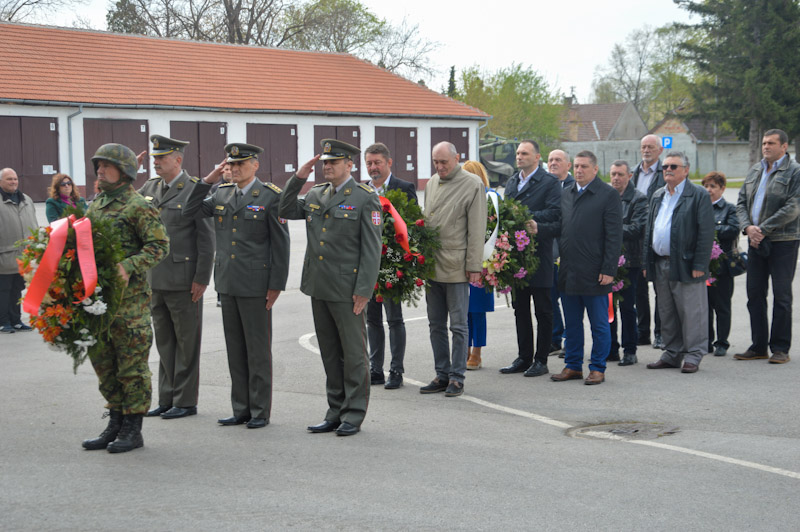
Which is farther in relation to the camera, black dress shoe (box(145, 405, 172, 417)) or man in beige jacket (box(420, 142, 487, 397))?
man in beige jacket (box(420, 142, 487, 397))

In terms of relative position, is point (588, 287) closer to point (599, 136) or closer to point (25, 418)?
point (25, 418)

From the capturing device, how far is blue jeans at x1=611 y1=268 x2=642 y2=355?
9.55 m

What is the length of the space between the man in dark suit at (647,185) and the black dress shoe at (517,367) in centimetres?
185

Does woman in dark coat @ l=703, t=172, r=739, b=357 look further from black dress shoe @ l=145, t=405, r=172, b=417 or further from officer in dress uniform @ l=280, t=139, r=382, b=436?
black dress shoe @ l=145, t=405, r=172, b=417

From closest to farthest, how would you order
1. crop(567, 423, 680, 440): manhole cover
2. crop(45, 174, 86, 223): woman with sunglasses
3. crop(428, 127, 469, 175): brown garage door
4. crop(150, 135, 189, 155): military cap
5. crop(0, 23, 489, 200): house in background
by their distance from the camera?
crop(567, 423, 680, 440): manhole cover → crop(150, 135, 189, 155): military cap → crop(45, 174, 86, 223): woman with sunglasses → crop(0, 23, 489, 200): house in background → crop(428, 127, 469, 175): brown garage door

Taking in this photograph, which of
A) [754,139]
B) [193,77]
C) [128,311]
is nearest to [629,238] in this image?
[128,311]

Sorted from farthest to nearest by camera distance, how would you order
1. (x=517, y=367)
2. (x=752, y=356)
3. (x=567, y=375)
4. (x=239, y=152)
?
(x=752, y=356) → (x=517, y=367) → (x=567, y=375) → (x=239, y=152)

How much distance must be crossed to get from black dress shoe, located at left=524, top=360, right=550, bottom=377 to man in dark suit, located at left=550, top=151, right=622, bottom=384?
8.3 inches

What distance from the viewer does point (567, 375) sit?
8711 millimetres

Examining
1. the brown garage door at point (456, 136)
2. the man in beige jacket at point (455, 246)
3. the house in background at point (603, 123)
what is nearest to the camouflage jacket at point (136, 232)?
the man in beige jacket at point (455, 246)

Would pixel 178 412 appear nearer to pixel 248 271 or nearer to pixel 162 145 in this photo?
pixel 248 271

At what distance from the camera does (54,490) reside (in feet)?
17.8

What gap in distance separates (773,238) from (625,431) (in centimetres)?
362

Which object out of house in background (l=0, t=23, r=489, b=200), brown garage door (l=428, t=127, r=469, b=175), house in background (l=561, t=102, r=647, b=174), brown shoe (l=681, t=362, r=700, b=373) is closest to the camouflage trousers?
brown shoe (l=681, t=362, r=700, b=373)
